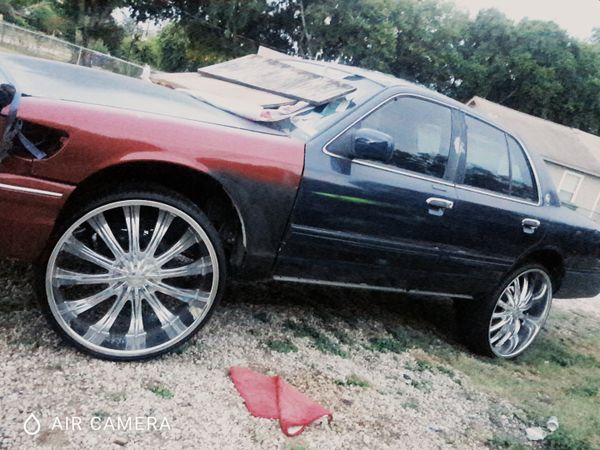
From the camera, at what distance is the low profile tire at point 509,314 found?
13.7 feet

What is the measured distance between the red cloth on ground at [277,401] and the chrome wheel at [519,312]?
2.01 metres

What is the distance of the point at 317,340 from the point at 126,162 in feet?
5.82

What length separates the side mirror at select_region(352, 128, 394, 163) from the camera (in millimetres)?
2969

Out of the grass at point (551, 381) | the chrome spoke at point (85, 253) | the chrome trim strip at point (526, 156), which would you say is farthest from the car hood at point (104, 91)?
the grass at point (551, 381)

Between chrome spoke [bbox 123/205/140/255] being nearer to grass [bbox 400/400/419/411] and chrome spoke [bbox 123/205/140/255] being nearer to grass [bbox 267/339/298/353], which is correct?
grass [bbox 267/339/298/353]

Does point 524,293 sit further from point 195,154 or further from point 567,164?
point 567,164

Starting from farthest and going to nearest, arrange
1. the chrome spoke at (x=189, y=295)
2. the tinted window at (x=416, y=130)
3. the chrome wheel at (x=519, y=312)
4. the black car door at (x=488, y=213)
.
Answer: the chrome wheel at (x=519, y=312)
the black car door at (x=488, y=213)
the tinted window at (x=416, y=130)
the chrome spoke at (x=189, y=295)

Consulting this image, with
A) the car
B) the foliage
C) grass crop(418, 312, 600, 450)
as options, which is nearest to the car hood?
the car

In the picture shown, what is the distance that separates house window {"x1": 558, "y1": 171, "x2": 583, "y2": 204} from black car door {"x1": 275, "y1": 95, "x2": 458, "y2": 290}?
105 feet

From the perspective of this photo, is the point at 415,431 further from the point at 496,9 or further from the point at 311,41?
the point at 496,9

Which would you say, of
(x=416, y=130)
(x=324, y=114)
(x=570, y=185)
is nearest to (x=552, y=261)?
(x=416, y=130)

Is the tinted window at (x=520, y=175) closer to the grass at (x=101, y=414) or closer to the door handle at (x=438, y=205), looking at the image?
the door handle at (x=438, y=205)

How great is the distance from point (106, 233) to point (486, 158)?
2.58 m

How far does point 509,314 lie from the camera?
14.3 ft
